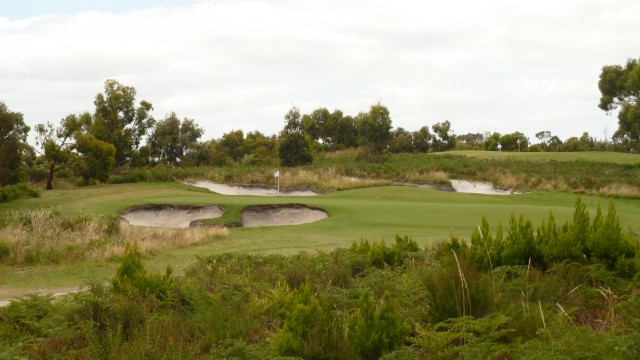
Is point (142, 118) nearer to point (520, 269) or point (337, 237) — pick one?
point (337, 237)

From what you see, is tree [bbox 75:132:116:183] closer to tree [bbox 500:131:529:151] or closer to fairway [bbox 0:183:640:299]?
fairway [bbox 0:183:640:299]

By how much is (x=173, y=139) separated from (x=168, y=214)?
42.8 m

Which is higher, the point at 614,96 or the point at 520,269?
the point at 614,96

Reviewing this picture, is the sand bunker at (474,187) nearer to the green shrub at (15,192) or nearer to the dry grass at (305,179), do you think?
the dry grass at (305,179)

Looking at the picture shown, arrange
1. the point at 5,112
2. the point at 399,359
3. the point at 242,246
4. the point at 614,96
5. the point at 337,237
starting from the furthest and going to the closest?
the point at 614,96 < the point at 5,112 < the point at 337,237 < the point at 242,246 < the point at 399,359

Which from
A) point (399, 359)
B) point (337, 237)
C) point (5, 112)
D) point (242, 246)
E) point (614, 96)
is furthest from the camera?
point (614, 96)

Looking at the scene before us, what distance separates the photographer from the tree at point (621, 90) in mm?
57281

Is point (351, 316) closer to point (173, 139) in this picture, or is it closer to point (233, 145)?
point (173, 139)

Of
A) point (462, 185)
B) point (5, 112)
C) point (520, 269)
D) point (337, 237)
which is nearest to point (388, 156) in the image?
point (462, 185)

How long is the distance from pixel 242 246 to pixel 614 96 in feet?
184

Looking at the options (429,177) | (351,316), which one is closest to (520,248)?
(351,316)

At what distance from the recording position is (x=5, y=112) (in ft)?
130

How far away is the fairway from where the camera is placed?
633 inches

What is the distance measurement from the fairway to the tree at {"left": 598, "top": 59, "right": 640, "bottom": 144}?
79.0 ft
